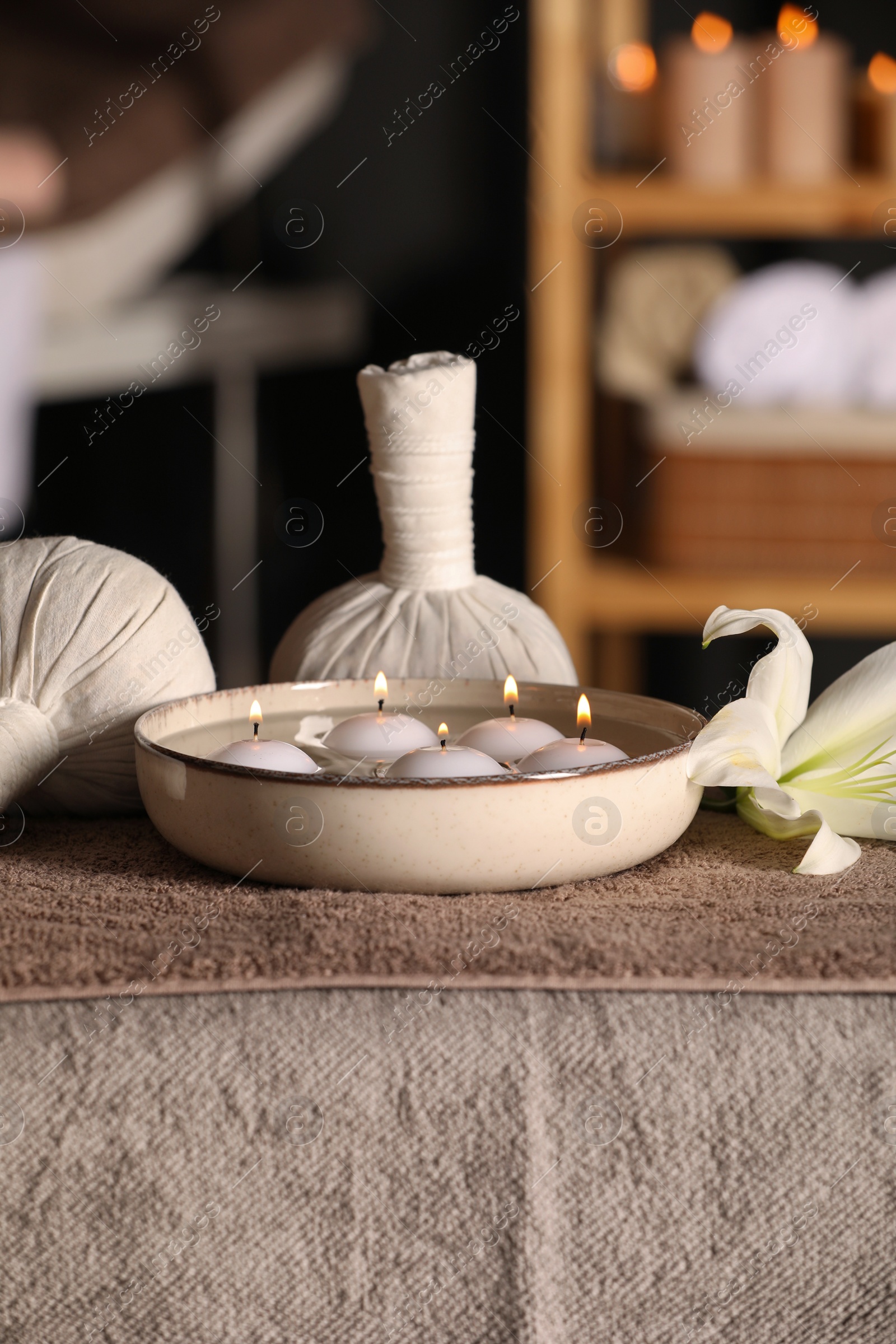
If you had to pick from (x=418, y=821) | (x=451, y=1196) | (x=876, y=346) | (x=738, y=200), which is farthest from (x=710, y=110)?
(x=451, y=1196)

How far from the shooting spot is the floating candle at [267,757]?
0.52m

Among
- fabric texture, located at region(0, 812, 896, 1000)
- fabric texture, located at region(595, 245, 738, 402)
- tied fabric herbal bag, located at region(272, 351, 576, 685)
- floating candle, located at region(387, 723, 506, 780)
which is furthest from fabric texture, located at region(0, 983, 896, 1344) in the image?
fabric texture, located at region(595, 245, 738, 402)

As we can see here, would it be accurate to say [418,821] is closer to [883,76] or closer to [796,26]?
[883,76]

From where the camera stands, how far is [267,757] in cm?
53

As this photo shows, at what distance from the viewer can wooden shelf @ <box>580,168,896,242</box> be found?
60.4 inches

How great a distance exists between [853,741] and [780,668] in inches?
1.8

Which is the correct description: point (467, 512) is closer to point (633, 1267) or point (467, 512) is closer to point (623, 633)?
point (633, 1267)

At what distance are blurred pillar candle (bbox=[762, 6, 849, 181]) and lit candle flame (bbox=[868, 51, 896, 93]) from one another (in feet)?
0.12

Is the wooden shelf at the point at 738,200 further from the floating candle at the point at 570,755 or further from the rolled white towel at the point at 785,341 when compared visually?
the floating candle at the point at 570,755

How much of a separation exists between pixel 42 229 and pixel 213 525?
514 mm

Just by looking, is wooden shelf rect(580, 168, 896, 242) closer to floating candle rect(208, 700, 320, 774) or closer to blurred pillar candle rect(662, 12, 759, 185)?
blurred pillar candle rect(662, 12, 759, 185)

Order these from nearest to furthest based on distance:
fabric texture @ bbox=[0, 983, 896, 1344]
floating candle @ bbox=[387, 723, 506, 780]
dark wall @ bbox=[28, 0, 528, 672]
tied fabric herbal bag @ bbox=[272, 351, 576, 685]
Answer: fabric texture @ bbox=[0, 983, 896, 1344] < floating candle @ bbox=[387, 723, 506, 780] < tied fabric herbal bag @ bbox=[272, 351, 576, 685] < dark wall @ bbox=[28, 0, 528, 672]

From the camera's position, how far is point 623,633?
1810 mm

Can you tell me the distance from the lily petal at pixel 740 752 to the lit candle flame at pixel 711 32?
124 centimetres
